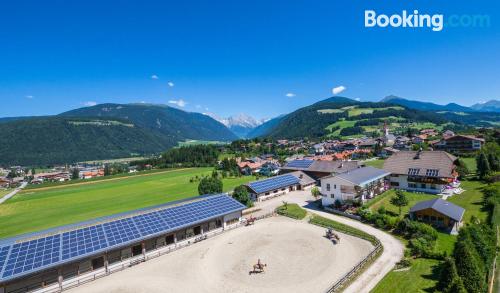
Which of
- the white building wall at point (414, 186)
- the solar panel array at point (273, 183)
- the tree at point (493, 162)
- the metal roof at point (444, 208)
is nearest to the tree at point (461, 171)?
the tree at point (493, 162)

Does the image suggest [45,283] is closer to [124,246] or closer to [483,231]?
[124,246]

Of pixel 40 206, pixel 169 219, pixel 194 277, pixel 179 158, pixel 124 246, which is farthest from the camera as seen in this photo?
pixel 179 158

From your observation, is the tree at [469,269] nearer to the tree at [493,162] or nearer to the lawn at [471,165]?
the tree at [493,162]

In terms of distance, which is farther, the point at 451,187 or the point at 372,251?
the point at 451,187

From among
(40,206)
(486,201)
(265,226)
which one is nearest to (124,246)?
(265,226)

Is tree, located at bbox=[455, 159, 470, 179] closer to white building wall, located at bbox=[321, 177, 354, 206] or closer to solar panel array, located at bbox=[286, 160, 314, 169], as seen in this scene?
white building wall, located at bbox=[321, 177, 354, 206]

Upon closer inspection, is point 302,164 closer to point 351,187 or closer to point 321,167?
point 321,167

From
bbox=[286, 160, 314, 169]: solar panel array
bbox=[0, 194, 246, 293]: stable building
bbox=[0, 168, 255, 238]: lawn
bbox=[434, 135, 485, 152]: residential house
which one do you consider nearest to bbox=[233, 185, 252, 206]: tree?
bbox=[0, 194, 246, 293]: stable building
